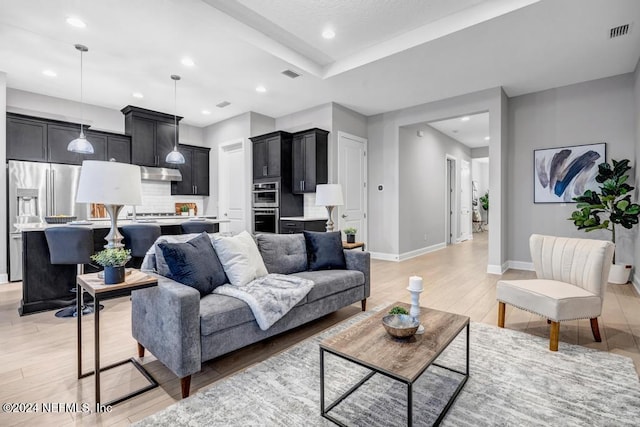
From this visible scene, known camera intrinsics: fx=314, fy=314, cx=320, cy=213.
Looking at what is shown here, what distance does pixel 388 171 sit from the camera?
6270mm

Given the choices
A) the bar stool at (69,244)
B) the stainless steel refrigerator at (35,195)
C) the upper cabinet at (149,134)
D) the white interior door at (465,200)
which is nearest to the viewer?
the bar stool at (69,244)

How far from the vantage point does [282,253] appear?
120 inches

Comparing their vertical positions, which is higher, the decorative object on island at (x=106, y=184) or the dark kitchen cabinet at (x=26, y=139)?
the dark kitchen cabinet at (x=26, y=139)

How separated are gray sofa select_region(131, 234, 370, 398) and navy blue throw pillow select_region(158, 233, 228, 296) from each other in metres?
0.08

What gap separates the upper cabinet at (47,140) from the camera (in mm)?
4801

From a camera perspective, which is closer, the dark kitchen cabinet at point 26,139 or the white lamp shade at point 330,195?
the white lamp shade at point 330,195

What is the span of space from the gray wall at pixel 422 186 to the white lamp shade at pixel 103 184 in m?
5.08

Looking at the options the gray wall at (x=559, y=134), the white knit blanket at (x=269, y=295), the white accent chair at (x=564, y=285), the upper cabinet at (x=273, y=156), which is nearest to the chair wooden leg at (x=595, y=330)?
the white accent chair at (x=564, y=285)

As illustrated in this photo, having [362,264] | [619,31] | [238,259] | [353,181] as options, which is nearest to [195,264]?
[238,259]

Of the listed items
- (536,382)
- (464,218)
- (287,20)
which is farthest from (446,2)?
(464,218)

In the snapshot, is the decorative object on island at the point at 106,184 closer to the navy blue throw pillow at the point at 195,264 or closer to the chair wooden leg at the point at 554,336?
the navy blue throw pillow at the point at 195,264

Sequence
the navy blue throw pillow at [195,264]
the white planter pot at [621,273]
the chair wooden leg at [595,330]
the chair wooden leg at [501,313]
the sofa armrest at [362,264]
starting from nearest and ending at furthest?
1. the navy blue throw pillow at [195,264]
2. the chair wooden leg at [595,330]
3. the chair wooden leg at [501,313]
4. the sofa armrest at [362,264]
5. the white planter pot at [621,273]

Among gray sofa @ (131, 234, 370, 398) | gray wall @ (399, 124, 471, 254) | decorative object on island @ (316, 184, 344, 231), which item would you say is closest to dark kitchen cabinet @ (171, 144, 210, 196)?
decorative object on island @ (316, 184, 344, 231)

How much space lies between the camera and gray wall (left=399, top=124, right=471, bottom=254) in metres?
6.38
